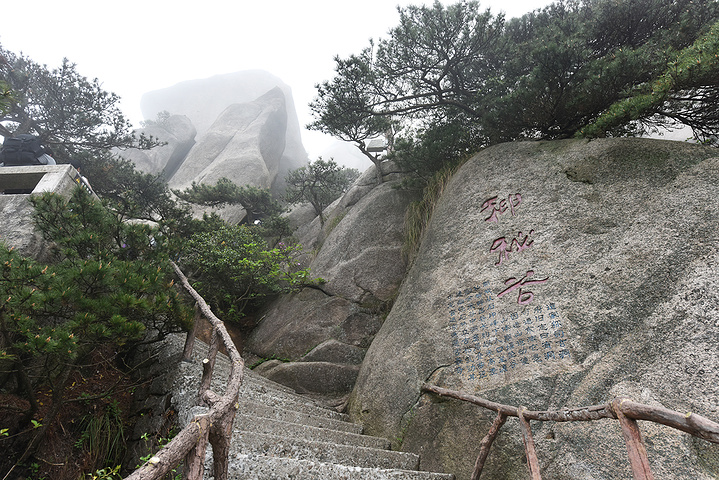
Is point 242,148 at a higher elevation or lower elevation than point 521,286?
higher

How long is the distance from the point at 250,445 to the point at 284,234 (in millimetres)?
10631

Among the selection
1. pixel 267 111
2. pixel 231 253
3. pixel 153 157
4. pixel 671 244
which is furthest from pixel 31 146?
pixel 267 111

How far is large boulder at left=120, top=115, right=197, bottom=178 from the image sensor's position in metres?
25.3

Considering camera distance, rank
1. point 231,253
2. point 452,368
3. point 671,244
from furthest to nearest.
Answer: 1. point 231,253
2. point 452,368
3. point 671,244

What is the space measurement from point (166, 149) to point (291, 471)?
2869cm

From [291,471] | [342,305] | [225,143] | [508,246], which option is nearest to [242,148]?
[225,143]

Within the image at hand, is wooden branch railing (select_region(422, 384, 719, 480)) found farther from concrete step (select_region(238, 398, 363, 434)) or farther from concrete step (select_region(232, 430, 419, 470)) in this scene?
concrete step (select_region(238, 398, 363, 434))

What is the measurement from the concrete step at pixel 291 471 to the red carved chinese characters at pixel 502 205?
3.68 m

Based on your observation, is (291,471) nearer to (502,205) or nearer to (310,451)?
(310,451)

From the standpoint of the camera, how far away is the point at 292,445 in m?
3.39

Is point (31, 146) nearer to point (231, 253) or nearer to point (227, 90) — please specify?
point (231, 253)

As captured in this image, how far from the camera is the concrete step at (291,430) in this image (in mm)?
3658

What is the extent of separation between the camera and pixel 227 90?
42.5m

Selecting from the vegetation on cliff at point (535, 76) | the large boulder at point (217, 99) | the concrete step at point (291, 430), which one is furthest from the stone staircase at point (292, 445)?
the large boulder at point (217, 99)
